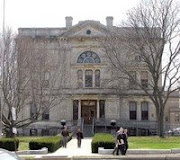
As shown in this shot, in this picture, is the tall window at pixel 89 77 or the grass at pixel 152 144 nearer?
the grass at pixel 152 144

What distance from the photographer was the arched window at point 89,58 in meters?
66.1

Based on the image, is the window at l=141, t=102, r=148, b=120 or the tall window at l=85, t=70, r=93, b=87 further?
the tall window at l=85, t=70, r=93, b=87

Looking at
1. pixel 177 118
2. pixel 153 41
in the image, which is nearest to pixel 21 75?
pixel 153 41

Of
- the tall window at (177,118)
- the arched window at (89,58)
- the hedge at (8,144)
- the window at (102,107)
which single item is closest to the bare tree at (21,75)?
the hedge at (8,144)

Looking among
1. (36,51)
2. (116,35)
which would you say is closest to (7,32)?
(36,51)

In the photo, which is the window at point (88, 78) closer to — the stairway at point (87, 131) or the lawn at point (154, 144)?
the stairway at point (87, 131)

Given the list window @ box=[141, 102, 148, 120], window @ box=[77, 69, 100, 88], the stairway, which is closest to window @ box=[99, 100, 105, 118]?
window @ box=[77, 69, 100, 88]

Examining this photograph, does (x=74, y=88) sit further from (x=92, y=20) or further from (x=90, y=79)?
(x=92, y=20)

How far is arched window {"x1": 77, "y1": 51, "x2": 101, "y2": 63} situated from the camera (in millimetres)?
66062

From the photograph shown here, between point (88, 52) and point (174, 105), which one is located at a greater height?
point (88, 52)

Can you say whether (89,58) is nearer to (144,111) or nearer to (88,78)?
(88,78)

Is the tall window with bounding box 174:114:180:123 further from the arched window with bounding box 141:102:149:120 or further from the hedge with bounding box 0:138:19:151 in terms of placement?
the hedge with bounding box 0:138:19:151

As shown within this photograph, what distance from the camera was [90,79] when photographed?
65.9 m

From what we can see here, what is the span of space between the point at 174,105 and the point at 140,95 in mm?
23687
